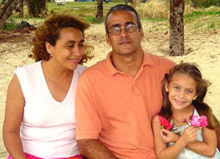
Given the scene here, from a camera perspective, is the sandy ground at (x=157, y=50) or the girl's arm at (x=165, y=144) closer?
the girl's arm at (x=165, y=144)

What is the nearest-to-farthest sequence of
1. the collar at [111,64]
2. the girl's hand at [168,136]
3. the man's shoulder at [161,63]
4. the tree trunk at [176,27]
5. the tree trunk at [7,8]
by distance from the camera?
the girl's hand at [168,136] → the collar at [111,64] → the man's shoulder at [161,63] → the tree trunk at [7,8] → the tree trunk at [176,27]

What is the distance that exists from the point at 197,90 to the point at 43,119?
1.19 m

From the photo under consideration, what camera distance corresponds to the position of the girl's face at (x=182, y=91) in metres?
2.58

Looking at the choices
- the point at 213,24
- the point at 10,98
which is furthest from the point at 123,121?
the point at 213,24

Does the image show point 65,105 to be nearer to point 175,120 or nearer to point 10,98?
point 10,98

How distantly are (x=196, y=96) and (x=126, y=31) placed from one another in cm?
74

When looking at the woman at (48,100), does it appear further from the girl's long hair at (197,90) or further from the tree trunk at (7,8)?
the tree trunk at (7,8)

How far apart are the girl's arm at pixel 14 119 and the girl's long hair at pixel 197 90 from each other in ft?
3.59

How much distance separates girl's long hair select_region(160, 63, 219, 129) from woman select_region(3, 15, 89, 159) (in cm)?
72

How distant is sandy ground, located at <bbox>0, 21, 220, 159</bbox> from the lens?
6763 millimetres

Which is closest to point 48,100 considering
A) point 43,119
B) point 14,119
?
point 43,119

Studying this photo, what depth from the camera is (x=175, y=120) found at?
2.71 m

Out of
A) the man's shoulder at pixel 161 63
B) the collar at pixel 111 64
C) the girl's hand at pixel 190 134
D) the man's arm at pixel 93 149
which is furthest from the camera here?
the man's shoulder at pixel 161 63

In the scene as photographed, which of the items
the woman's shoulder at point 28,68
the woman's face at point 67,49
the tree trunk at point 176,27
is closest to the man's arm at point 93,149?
the woman's face at point 67,49
